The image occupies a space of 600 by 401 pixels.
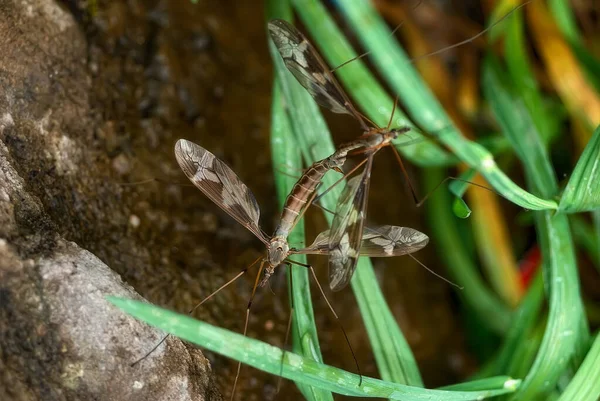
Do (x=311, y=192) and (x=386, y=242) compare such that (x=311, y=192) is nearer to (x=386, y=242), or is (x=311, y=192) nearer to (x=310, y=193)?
(x=310, y=193)

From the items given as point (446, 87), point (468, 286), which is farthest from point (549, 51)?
point (468, 286)

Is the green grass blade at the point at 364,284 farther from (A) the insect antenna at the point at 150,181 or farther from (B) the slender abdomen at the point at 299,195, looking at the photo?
(A) the insect antenna at the point at 150,181

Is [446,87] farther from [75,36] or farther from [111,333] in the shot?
[111,333]

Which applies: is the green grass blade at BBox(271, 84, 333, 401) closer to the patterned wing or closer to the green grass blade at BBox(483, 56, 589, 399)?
the patterned wing

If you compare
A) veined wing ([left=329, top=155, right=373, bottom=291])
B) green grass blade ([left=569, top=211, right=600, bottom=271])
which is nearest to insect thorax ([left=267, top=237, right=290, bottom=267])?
veined wing ([left=329, top=155, right=373, bottom=291])

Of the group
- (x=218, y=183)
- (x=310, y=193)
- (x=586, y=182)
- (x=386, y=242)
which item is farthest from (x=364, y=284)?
(x=586, y=182)
